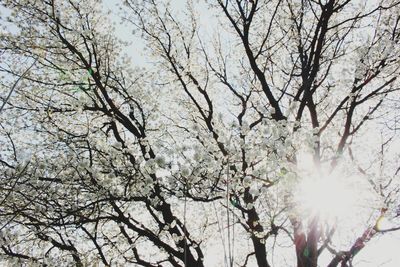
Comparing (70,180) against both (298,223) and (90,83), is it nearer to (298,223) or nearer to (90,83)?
(90,83)

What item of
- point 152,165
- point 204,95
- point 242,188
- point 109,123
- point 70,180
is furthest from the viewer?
point 204,95

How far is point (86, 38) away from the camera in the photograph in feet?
31.2

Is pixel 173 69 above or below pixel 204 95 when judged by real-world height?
above

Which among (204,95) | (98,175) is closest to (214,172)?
(98,175)

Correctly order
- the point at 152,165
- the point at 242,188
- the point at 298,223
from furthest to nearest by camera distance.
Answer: the point at 298,223, the point at 242,188, the point at 152,165

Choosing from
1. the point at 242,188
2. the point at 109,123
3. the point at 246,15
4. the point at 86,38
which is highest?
the point at 246,15

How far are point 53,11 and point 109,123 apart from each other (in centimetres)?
288

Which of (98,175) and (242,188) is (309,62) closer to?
(242,188)

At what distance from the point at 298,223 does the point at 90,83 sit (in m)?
5.77

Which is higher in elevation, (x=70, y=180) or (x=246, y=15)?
(x=246, y=15)

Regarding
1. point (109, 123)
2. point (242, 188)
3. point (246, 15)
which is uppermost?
point (246, 15)

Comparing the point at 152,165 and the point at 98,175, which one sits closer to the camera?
the point at 152,165

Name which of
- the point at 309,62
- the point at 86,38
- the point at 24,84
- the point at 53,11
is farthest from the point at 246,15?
the point at 24,84

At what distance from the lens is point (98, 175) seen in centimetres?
746
